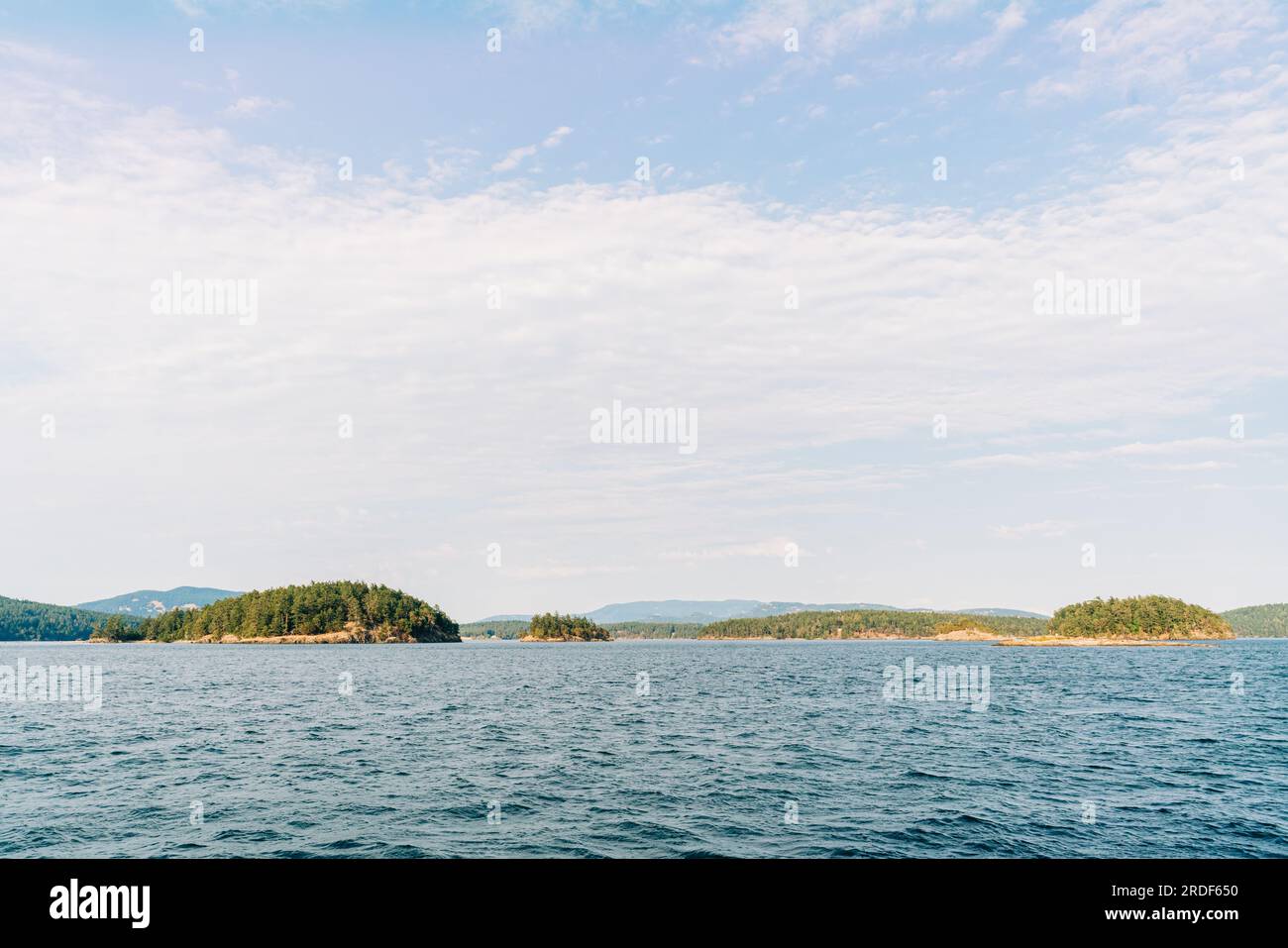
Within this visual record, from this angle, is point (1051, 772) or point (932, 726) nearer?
point (1051, 772)

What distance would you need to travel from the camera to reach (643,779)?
35.5m

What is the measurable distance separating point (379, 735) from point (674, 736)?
19634 millimetres

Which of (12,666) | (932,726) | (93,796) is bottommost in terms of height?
(12,666)

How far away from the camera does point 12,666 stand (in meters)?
148

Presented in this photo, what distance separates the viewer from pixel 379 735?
49.9 m

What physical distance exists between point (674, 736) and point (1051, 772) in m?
22.2

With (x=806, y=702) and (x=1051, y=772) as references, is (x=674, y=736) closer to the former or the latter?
(x=1051, y=772)

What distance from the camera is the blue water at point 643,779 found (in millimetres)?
25469

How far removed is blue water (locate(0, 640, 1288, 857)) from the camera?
25469 millimetres
